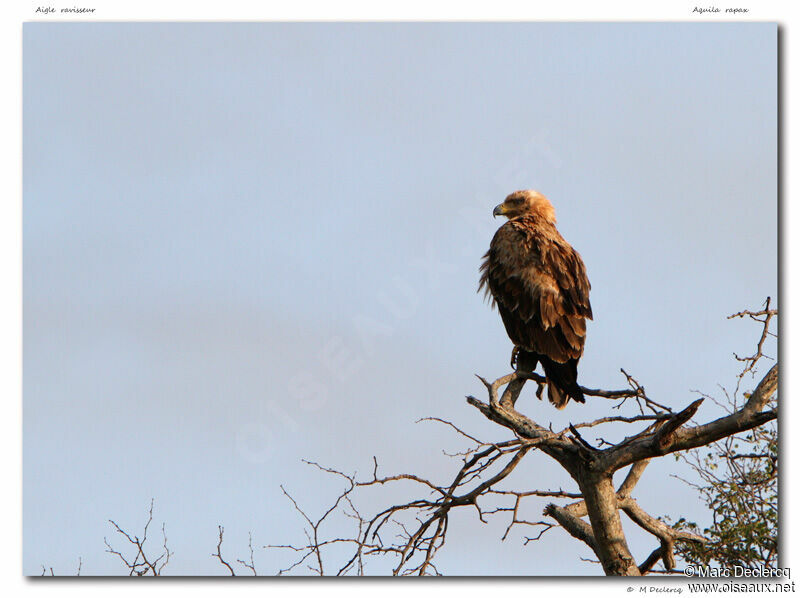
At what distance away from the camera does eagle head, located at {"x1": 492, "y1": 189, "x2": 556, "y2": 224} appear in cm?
946

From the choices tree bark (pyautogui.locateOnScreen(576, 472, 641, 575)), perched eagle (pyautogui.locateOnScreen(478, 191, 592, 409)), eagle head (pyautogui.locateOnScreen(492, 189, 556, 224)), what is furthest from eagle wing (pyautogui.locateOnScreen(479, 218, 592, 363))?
tree bark (pyautogui.locateOnScreen(576, 472, 641, 575))

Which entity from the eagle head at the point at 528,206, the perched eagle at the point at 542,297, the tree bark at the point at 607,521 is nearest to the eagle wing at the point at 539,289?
the perched eagle at the point at 542,297

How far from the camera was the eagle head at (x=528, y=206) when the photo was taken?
946cm

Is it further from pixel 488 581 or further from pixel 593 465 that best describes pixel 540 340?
pixel 488 581

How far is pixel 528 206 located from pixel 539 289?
165 cm

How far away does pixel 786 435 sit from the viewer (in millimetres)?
6172

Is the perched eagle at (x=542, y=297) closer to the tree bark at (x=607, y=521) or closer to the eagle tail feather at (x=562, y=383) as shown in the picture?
the eagle tail feather at (x=562, y=383)

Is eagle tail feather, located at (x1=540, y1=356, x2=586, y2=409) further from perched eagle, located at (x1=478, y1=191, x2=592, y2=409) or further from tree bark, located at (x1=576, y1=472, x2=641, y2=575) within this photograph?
tree bark, located at (x1=576, y1=472, x2=641, y2=575)

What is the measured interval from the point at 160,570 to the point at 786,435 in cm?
442

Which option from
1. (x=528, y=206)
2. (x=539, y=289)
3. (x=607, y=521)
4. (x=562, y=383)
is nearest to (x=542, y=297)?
(x=539, y=289)

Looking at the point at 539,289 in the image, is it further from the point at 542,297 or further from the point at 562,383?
the point at 562,383

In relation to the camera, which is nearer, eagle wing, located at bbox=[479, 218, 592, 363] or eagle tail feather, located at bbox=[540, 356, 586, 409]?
eagle tail feather, located at bbox=[540, 356, 586, 409]

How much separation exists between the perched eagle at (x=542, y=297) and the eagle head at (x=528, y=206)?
1.56 feet

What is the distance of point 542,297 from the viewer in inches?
317
